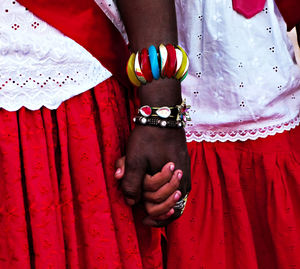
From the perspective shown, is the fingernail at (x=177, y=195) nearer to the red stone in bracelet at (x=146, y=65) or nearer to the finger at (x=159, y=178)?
the finger at (x=159, y=178)

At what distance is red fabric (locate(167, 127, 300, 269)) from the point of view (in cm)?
92

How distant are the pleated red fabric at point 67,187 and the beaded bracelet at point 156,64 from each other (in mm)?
85

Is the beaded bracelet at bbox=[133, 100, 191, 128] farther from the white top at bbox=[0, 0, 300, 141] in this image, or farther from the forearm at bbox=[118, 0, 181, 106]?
the white top at bbox=[0, 0, 300, 141]

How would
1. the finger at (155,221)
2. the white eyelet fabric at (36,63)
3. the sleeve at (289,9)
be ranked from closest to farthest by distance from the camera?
the white eyelet fabric at (36,63), the finger at (155,221), the sleeve at (289,9)

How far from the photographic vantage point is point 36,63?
699 millimetres

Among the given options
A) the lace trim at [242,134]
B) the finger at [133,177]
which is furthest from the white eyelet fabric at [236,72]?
the finger at [133,177]

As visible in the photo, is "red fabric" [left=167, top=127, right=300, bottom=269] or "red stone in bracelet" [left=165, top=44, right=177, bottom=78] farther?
"red fabric" [left=167, top=127, right=300, bottom=269]

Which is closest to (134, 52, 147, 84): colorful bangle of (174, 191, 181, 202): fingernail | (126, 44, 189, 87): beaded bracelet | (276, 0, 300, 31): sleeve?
(126, 44, 189, 87): beaded bracelet

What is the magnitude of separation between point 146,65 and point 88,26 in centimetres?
13

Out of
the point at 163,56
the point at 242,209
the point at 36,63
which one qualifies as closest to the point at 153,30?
the point at 163,56

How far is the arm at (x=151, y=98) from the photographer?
722mm

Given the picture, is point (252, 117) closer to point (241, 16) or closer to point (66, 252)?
point (241, 16)

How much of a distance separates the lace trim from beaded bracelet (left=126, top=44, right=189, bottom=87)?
253mm

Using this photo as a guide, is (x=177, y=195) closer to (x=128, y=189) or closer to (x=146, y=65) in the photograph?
(x=128, y=189)
